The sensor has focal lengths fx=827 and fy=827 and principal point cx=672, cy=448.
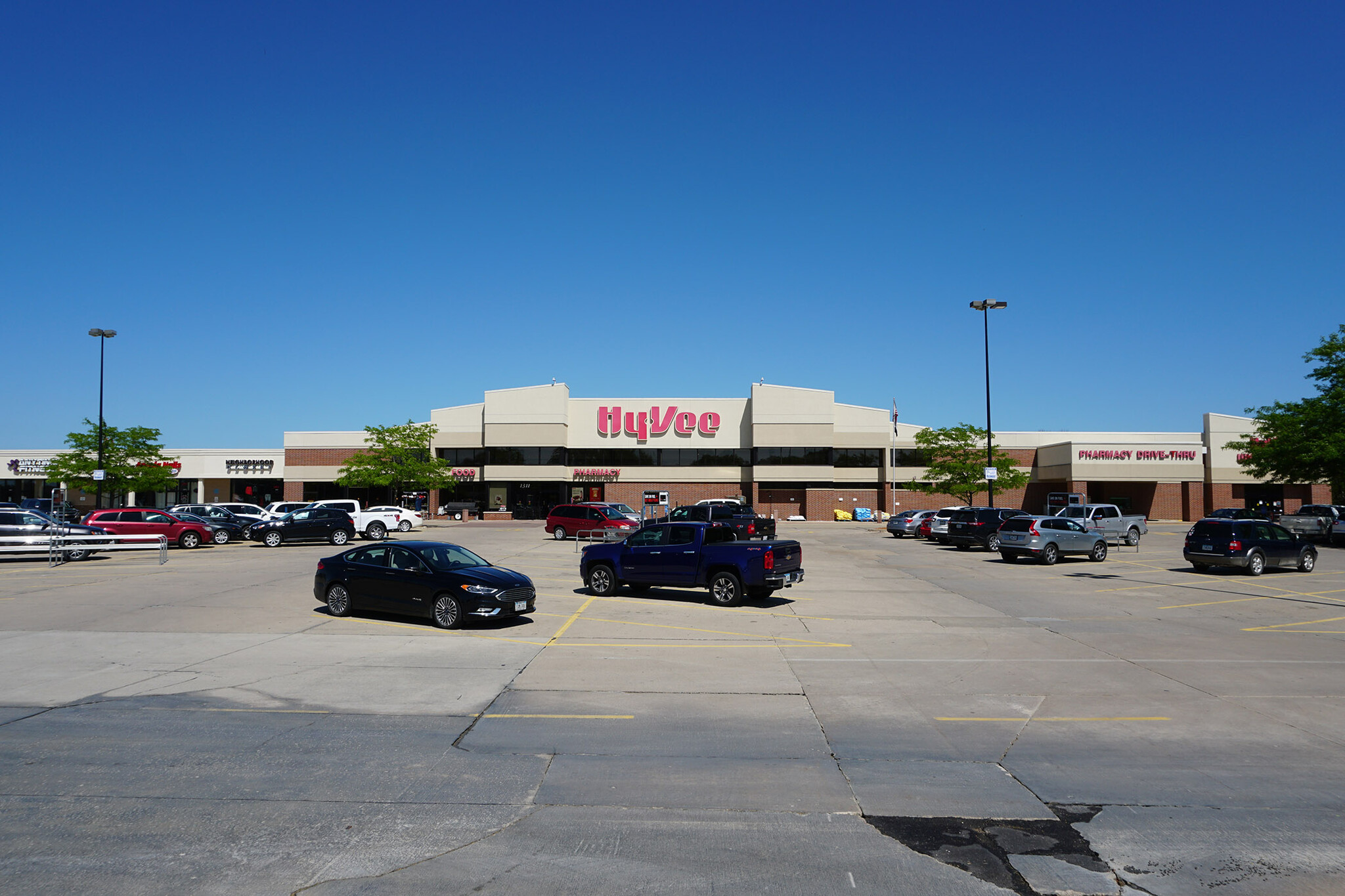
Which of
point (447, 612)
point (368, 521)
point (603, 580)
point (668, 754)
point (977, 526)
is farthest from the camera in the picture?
point (368, 521)

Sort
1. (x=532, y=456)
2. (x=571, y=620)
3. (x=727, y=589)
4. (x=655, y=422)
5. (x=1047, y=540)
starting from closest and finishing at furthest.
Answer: (x=571, y=620) < (x=727, y=589) < (x=1047, y=540) < (x=532, y=456) < (x=655, y=422)

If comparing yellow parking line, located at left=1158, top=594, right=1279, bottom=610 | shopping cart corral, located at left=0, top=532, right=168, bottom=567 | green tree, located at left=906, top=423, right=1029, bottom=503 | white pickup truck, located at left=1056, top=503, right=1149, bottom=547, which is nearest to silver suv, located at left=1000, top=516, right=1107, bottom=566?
white pickup truck, located at left=1056, top=503, right=1149, bottom=547

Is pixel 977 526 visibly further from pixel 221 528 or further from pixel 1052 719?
pixel 221 528

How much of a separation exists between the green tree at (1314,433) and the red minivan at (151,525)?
49.0 m

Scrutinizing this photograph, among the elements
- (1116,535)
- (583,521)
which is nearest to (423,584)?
(583,521)

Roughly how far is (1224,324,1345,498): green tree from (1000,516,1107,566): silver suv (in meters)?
16.6

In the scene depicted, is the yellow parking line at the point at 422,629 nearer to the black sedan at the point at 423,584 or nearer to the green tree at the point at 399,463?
the black sedan at the point at 423,584

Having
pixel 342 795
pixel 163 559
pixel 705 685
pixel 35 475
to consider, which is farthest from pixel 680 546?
pixel 35 475

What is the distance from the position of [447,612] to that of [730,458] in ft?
180

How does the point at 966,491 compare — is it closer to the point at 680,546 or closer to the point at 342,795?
the point at 680,546

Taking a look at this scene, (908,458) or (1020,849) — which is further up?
(908,458)

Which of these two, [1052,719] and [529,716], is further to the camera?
[1052,719]

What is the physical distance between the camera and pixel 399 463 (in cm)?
6156

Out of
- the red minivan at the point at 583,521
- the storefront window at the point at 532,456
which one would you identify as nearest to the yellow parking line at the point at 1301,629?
the red minivan at the point at 583,521
